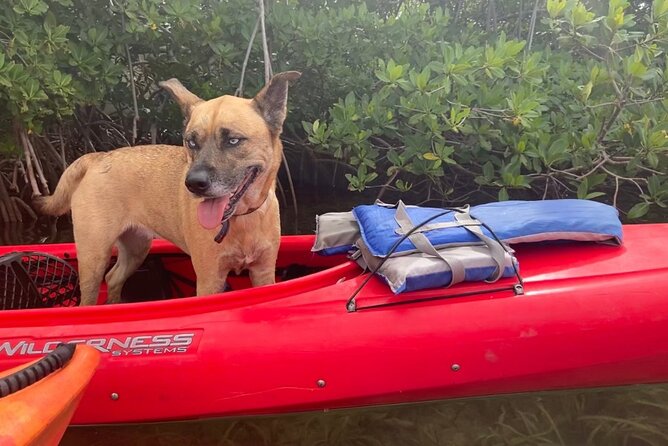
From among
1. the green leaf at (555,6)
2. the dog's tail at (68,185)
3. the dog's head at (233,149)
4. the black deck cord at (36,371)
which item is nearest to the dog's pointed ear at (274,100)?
the dog's head at (233,149)

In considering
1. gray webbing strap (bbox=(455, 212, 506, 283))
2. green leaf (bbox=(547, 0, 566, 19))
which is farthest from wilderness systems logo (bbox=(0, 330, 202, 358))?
green leaf (bbox=(547, 0, 566, 19))

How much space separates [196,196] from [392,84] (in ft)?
7.50

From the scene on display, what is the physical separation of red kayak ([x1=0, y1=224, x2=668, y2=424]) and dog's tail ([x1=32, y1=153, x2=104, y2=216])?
996 millimetres

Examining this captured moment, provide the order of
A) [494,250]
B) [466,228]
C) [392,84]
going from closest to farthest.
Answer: [494,250], [466,228], [392,84]

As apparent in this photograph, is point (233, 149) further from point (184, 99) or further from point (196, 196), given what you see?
point (184, 99)

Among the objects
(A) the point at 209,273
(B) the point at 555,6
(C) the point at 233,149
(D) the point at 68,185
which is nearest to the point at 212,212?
(C) the point at 233,149

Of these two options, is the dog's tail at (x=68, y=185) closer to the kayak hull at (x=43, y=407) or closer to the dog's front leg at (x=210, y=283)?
the dog's front leg at (x=210, y=283)

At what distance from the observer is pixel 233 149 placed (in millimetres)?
2396

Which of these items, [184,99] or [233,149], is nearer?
[233,149]

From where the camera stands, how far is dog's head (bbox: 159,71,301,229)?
231cm

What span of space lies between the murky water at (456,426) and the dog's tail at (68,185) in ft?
4.64

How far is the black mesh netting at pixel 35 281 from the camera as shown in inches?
113

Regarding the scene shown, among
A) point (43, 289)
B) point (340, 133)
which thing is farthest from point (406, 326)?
point (340, 133)

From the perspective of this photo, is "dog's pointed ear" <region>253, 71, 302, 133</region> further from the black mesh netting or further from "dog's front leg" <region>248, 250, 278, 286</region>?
the black mesh netting
